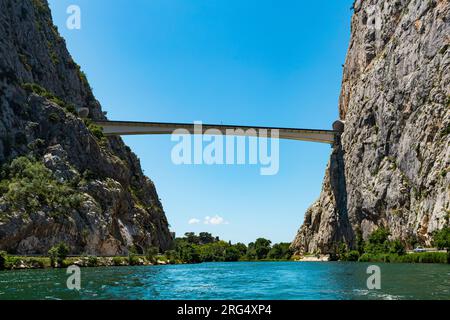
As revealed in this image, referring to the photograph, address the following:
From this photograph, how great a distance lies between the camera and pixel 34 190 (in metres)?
65.0

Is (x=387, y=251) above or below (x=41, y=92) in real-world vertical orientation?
below

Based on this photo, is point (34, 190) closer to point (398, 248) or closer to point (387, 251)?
point (398, 248)

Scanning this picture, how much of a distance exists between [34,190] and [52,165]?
11.5m

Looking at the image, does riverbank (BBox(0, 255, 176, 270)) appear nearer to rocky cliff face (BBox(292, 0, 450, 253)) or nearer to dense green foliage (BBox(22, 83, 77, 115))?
dense green foliage (BBox(22, 83, 77, 115))

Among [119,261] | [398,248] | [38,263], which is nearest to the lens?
[38,263]

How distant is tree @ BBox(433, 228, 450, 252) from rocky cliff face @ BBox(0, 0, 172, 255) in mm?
48450

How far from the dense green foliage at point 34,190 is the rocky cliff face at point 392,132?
54.6m

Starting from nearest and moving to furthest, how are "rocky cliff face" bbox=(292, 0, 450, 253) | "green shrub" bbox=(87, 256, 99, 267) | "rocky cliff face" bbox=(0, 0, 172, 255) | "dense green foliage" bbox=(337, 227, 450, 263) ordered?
"dense green foliage" bbox=(337, 227, 450, 263), "green shrub" bbox=(87, 256, 99, 267), "rocky cliff face" bbox=(0, 0, 172, 255), "rocky cliff face" bbox=(292, 0, 450, 253)

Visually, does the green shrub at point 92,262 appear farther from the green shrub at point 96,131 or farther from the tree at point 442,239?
the tree at point 442,239

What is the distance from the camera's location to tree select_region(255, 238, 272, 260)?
550 feet

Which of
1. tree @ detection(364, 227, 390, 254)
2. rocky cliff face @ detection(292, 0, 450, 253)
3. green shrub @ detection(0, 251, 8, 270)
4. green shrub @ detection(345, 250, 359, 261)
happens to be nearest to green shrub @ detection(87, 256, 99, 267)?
green shrub @ detection(0, 251, 8, 270)

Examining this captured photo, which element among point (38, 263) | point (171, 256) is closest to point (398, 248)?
point (171, 256)

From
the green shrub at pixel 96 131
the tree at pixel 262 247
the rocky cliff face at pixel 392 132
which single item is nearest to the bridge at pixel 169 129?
the green shrub at pixel 96 131
